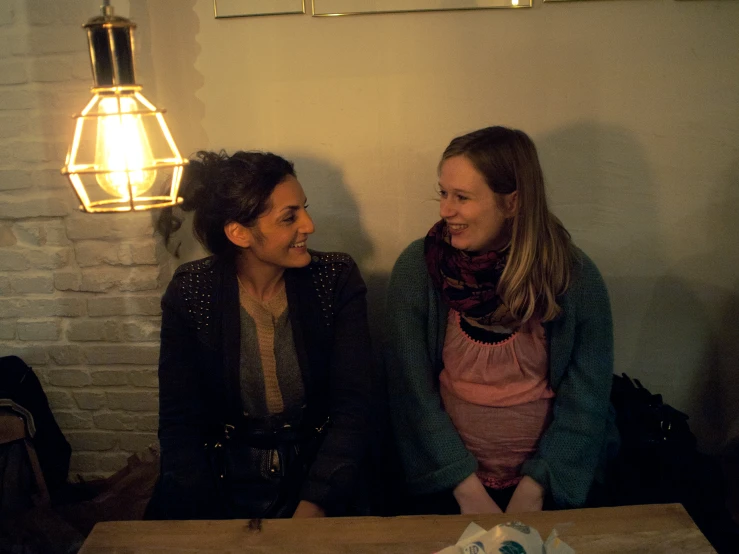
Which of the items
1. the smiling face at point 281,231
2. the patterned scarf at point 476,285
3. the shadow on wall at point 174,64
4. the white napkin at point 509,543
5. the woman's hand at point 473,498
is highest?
the shadow on wall at point 174,64

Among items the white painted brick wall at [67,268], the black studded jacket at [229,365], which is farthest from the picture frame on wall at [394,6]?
the black studded jacket at [229,365]

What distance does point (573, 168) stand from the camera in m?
1.96

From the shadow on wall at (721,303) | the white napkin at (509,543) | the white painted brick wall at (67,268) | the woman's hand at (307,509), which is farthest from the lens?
the shadow on wall at (721,303)

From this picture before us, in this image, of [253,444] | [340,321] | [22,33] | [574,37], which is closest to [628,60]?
[574,37]

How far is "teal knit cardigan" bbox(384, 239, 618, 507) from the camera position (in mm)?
1553

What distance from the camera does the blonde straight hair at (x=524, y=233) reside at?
5.09ft

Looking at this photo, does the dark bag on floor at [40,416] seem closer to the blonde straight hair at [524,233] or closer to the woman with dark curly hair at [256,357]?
the woman with dark curly hair at [256,357]

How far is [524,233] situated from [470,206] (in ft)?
0.48

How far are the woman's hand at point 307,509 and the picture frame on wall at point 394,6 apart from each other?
133 cm

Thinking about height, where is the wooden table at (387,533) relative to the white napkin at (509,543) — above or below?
below

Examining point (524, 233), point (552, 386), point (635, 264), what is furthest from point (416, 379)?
point (635, 264)

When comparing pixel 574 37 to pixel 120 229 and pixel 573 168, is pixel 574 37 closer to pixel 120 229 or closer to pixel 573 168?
pixel 573 168

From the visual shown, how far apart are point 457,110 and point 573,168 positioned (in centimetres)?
40

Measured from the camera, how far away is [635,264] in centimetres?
203
